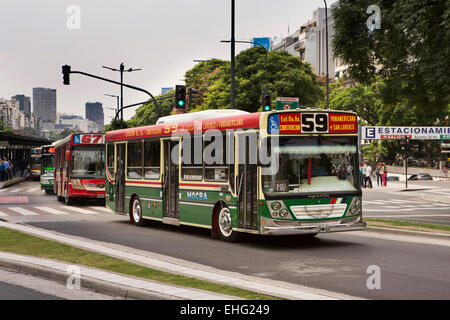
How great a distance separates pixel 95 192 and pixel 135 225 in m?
9.06

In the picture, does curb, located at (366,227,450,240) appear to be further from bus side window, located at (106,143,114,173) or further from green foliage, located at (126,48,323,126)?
green foliage, located at (126,48,323,126)

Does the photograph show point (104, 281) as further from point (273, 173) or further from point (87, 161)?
point (87, 161)

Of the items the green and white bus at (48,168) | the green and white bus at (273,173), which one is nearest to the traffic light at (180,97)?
the green and white bus at (48,168)

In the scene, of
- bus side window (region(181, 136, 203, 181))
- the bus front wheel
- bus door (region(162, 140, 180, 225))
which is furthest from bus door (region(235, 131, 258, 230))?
the bus front wheel

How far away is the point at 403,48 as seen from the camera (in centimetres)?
2088

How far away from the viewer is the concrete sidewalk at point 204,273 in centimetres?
800

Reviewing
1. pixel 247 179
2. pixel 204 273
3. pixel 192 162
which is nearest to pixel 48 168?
pixel 192 162

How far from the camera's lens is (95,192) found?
92.2 feet

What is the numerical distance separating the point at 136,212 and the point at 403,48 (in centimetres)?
980

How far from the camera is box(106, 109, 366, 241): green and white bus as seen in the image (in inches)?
525

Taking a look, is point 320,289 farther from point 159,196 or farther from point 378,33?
point 378,33

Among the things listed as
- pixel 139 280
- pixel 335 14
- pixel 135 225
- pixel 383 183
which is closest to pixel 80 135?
→ pixel 135 225

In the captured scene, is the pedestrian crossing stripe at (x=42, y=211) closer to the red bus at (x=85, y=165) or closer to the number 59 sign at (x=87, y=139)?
the red bus at (x=85, y=165)

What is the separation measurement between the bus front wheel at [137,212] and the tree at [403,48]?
8.74 m
